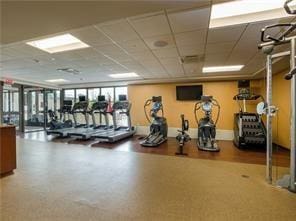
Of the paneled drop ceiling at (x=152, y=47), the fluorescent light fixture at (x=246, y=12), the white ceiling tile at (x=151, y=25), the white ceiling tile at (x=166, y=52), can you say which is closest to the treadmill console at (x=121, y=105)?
the paneled drop ceiling at (x=152, y=47)

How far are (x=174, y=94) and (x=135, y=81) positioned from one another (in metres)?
1.96

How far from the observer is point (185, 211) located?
2.29 metres

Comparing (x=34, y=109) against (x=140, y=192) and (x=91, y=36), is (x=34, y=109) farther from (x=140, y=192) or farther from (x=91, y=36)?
(x=140, y=192)

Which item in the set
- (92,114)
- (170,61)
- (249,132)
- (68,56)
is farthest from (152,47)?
(92,114)

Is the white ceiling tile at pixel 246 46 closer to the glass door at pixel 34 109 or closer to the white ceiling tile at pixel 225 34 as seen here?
the white ceiling tile at pixel 225 34

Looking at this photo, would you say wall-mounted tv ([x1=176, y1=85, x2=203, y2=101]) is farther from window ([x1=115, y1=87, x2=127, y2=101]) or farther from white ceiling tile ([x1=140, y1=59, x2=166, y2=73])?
window ([x1=115, y1=87, x2=127, y2=101])

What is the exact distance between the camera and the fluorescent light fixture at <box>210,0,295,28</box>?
2.70 m

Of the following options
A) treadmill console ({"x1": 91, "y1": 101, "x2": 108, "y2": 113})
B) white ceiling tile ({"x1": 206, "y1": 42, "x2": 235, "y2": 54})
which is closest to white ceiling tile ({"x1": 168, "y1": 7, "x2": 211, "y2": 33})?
white ceiling tile ({"x1": 206, "y1": 42, "x2": 235, "y2": 54})

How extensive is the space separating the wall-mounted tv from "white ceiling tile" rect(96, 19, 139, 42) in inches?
203

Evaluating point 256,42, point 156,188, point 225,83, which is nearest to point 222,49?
point 256,42

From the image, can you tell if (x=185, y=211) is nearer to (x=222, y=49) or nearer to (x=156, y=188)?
(x=156, y=188)

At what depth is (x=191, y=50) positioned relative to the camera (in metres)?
4.36

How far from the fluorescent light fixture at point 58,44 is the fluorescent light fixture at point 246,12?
2.81 meters

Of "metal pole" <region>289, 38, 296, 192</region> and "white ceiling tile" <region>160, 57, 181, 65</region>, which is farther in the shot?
"white ceiling tile" <region>160, 57, 181, 65</region>
